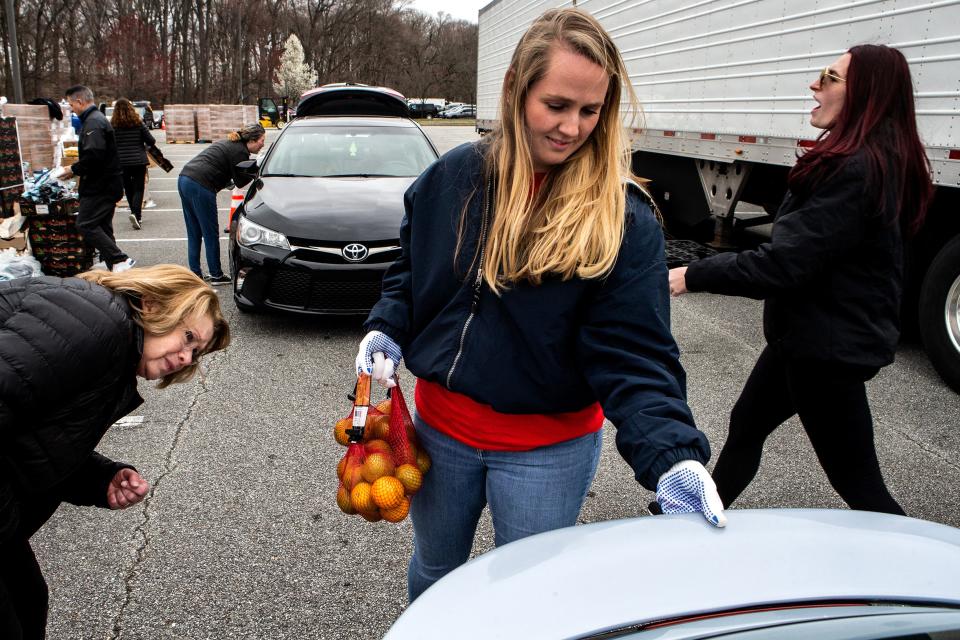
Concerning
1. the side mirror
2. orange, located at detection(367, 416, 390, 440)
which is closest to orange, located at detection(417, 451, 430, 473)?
orange, located at detection(367, 416, 390, 440)

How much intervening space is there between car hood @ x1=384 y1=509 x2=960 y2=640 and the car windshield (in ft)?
17.6

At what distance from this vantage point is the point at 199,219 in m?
7.16

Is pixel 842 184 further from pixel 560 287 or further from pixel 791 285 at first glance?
pixel 560 287

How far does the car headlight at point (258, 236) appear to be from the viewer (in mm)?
5422

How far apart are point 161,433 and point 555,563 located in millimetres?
3351

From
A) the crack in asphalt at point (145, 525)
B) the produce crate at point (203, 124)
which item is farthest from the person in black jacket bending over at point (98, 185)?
the produce crate at point (203, 124)

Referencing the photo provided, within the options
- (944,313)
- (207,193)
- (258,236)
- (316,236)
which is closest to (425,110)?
(207,193)

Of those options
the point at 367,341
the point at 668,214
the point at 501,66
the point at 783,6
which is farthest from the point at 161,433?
the point at 501,66

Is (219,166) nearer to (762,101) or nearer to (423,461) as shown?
(762,101)

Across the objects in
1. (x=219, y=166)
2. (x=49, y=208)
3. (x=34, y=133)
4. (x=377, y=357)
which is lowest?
(x=49, y=208)

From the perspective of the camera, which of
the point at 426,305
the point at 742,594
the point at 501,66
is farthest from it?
the point at 501,66

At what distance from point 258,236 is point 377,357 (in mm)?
4073

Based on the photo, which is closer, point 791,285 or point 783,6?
point 791,285

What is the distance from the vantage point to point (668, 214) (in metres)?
9.64
